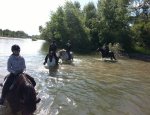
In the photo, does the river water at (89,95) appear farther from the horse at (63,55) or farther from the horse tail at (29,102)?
the horse at (63,55)

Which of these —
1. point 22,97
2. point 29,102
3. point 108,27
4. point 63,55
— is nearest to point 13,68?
point 22,97

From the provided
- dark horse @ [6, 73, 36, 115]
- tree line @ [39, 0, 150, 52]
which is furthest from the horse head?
tree line @ [39, 0, 150, 52]

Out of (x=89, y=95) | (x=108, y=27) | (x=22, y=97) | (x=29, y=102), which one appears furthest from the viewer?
(x=108, y=27)

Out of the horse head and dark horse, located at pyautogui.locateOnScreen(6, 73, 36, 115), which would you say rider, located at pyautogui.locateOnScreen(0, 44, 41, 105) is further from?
the horse head

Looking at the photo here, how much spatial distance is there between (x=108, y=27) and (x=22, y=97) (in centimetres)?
4479

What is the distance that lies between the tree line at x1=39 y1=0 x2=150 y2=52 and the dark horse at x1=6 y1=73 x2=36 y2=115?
41603 mm

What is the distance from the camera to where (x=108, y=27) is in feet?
171

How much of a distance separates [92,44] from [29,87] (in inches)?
1830

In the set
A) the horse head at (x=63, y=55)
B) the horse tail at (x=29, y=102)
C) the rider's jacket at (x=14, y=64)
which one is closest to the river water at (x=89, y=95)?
the rider's jacket at (x=14, y=64)

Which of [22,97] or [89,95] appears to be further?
[89,95]

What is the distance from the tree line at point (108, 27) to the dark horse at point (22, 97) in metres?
41.6

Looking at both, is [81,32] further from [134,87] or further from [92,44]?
[134,87]

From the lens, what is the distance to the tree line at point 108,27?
5044cm

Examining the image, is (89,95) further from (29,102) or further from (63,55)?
(63,55)
